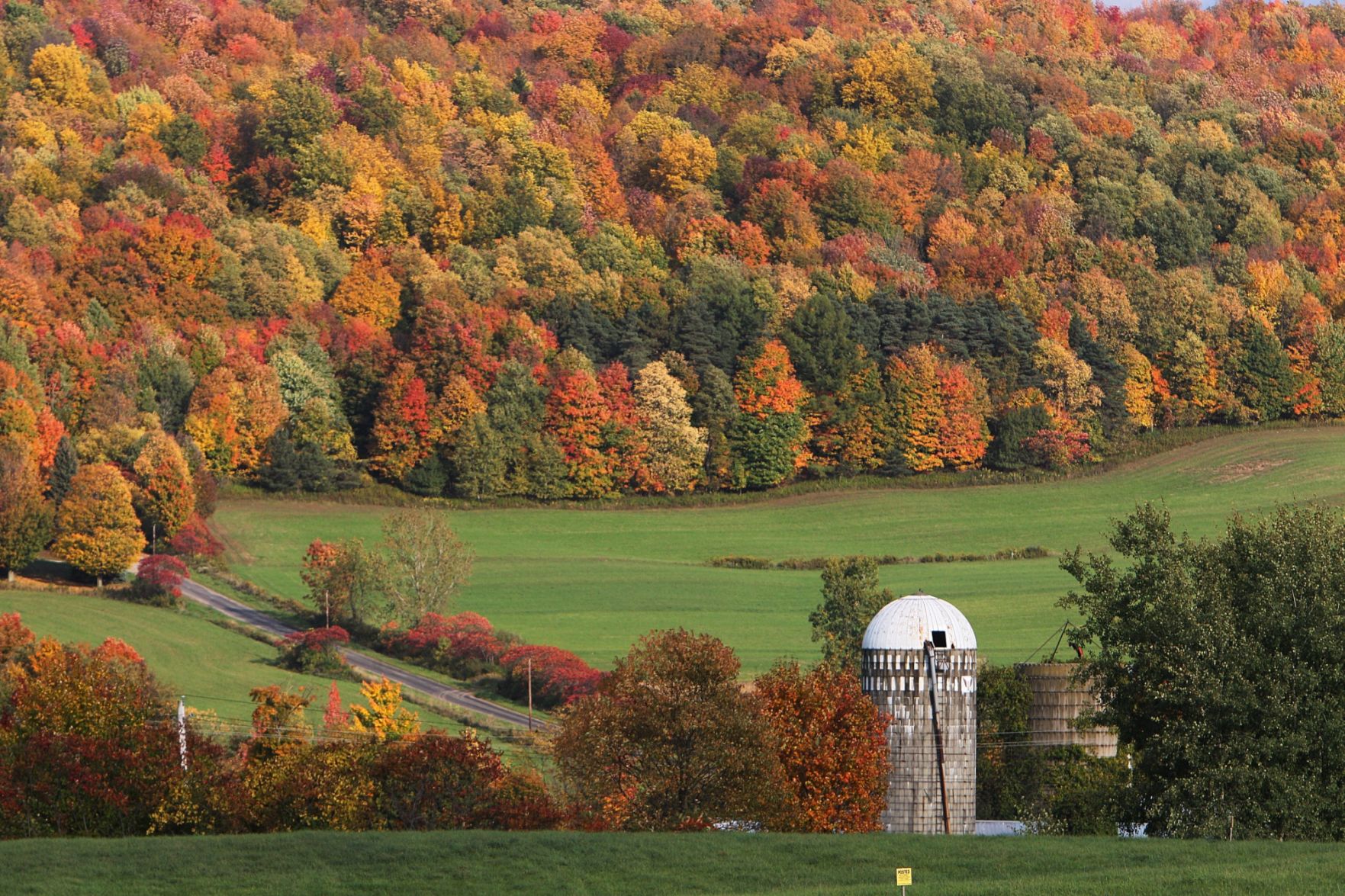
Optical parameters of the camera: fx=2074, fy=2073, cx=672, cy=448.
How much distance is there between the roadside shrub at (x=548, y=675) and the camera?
86.2m

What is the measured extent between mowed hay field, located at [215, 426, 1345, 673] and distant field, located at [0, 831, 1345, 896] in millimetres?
41195

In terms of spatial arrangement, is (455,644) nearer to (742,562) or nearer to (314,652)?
(314,652)

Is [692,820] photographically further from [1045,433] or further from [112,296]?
[112,296]

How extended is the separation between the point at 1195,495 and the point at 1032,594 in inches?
1245

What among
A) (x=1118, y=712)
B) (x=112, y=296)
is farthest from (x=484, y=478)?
(x=1118, y=712)

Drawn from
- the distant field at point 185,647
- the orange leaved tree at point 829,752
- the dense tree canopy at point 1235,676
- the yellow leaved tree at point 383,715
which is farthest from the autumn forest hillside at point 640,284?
the dense tree canopy at point 1235,676

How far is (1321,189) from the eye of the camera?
179 metres

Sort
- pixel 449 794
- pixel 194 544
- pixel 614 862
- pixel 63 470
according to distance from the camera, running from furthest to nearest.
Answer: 1. pixel 63 470
2. pixel 194 544
3. pixel 449 794
4. pixel 614 862

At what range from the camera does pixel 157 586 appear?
103 metres

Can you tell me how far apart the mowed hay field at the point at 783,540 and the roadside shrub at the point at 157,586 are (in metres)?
6.02

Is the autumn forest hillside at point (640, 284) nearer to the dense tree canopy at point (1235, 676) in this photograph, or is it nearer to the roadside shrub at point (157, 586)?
the roadside shrub at point (157, 586)

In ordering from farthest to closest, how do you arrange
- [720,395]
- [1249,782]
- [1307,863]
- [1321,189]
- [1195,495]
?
[1321,189] < [720,395] < [1195,495] < [1249,782] < [1307,863]

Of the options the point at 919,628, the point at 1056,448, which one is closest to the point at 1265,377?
the point at 1056,448

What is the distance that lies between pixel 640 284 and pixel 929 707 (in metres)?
104
